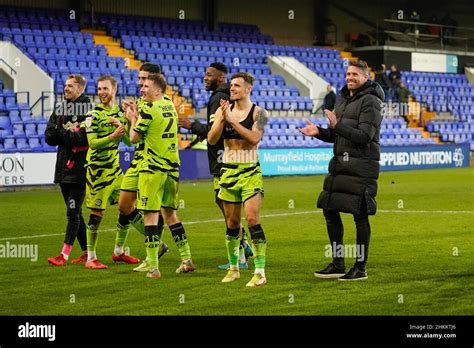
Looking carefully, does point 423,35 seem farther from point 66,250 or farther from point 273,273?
point 273,273

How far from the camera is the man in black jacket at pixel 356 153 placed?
1081 cm

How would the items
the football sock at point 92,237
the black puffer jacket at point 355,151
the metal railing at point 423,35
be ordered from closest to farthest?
the black puffer jacket at point 355,151 → the football sock at point 92,237 → the metal railing at point 423,35

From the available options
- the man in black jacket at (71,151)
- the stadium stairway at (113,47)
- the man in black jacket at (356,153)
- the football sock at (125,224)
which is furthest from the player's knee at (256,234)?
the stadium stairway at (113,47)

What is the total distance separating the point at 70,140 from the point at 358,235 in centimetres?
371

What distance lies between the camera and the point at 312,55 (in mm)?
44875

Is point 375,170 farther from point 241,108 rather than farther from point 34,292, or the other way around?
point 34,292

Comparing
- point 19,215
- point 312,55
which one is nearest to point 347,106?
point 19,215

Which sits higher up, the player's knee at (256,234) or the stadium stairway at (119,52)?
the stadium stairway at (119,52)

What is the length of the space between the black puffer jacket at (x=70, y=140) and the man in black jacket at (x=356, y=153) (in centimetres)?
307

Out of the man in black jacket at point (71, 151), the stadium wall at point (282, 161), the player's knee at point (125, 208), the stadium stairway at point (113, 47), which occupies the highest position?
the stadium stairway at point (113, 47)

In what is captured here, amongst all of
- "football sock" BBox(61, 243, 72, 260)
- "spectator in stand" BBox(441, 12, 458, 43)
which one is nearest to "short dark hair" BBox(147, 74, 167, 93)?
"football sock" BBox(61, 243, 72, 260)

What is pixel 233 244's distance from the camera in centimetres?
1086

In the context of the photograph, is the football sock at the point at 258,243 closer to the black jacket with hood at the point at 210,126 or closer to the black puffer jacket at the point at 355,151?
the black puffer jacket at the point at 355,151

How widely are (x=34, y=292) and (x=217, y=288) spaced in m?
1.89
